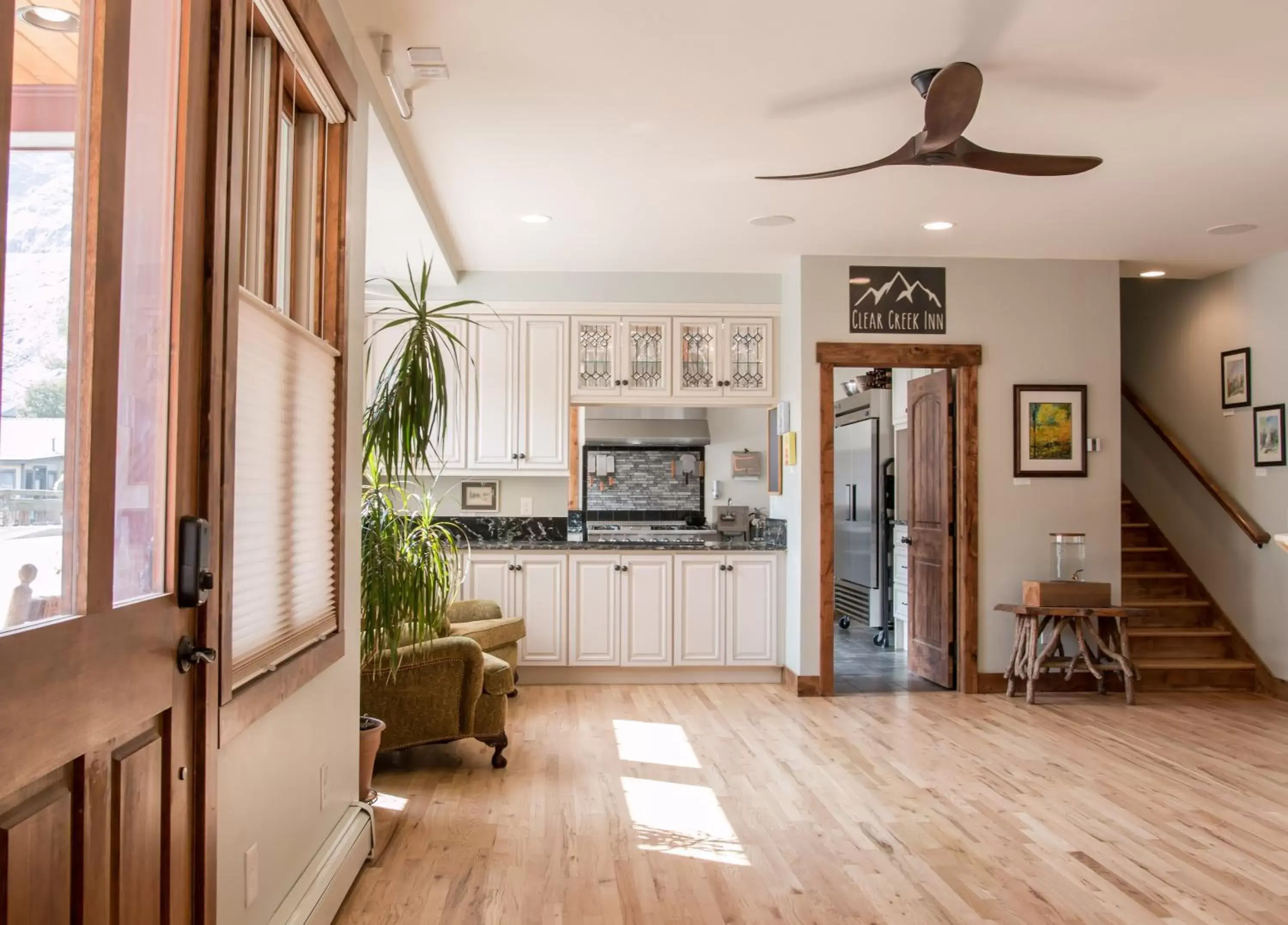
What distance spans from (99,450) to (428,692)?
2.70 m

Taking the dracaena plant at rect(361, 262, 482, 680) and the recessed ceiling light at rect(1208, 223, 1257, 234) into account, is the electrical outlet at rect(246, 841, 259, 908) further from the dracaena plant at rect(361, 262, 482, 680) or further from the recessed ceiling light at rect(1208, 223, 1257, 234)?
the recessed ceiling light at rect(1208, 223, 1257, 234)

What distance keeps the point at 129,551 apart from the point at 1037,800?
3452 millimetres

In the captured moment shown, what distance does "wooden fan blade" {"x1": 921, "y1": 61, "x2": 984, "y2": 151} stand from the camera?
9.61ft

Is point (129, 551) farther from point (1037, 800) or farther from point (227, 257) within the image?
point (1037, 800)

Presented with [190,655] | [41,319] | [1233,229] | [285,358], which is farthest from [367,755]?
[1233,229]

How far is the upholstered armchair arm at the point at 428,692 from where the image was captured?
3.85 metres

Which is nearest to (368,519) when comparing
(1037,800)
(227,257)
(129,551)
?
(227,257)

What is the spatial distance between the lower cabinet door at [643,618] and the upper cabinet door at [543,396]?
0.85 m

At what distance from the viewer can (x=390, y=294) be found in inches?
239

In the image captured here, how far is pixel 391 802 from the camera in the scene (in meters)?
3.66

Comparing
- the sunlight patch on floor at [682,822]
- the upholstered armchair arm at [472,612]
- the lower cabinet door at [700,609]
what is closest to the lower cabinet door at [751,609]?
the lower cabinet door at [700,609]

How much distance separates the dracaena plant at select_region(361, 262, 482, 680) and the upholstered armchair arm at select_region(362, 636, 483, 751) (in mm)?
109

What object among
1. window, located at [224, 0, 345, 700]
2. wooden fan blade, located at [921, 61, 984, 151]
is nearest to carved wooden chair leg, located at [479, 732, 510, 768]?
window, located at [224, 0, 345, 700]

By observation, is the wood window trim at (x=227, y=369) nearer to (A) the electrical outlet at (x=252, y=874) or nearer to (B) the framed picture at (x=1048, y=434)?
(A) the electrical outlet at (x=252, y=874)
